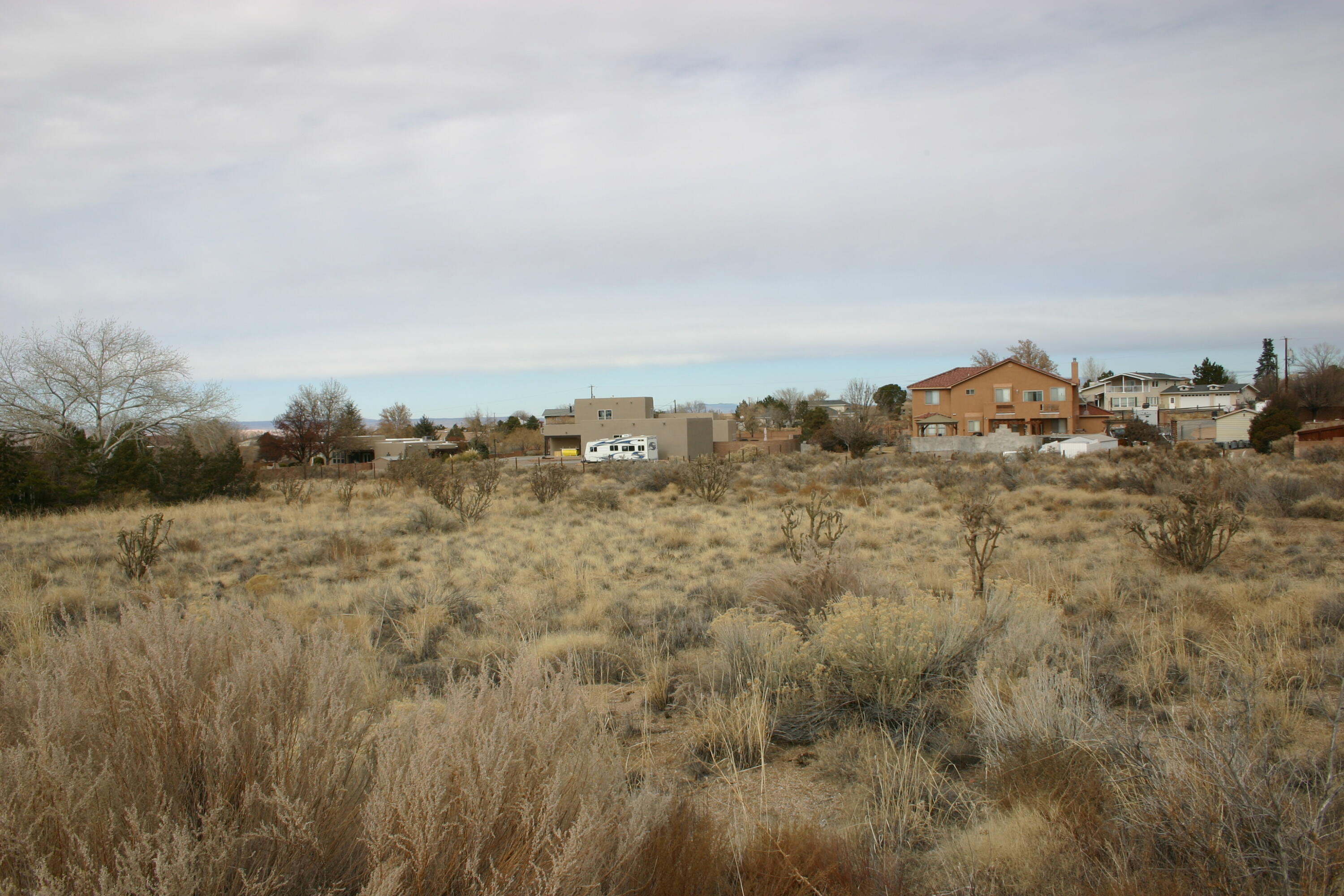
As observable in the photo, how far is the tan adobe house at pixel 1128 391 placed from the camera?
85.1m

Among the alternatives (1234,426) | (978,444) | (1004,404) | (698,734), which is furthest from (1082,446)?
(698,734)

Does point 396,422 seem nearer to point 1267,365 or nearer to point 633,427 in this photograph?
point 633,427

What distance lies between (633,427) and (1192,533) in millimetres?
54057

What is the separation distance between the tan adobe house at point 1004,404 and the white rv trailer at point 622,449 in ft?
69.3

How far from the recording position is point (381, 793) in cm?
222

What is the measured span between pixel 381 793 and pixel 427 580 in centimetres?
858

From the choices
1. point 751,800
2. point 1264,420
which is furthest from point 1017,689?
point 1264,420

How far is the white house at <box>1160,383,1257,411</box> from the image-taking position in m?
78.8

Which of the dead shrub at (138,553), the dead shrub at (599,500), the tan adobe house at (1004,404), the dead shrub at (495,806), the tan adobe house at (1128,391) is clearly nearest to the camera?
the dead shrub at (495,806)

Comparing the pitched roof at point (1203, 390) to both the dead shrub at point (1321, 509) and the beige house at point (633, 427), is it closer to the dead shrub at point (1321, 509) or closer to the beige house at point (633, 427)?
Answer: the beige house at point (633, 427)

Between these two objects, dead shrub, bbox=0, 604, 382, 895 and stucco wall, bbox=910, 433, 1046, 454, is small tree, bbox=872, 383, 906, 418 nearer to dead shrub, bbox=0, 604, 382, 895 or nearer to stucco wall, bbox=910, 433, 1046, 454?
stucco wall, bbox=910, 433, 1046, 454

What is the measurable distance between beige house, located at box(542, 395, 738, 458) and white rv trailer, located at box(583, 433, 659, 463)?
7.47m

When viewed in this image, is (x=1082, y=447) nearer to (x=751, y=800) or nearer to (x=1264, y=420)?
(x=1264, y=420)

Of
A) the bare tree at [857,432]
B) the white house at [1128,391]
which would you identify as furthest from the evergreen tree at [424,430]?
the white house at [1128,391]
